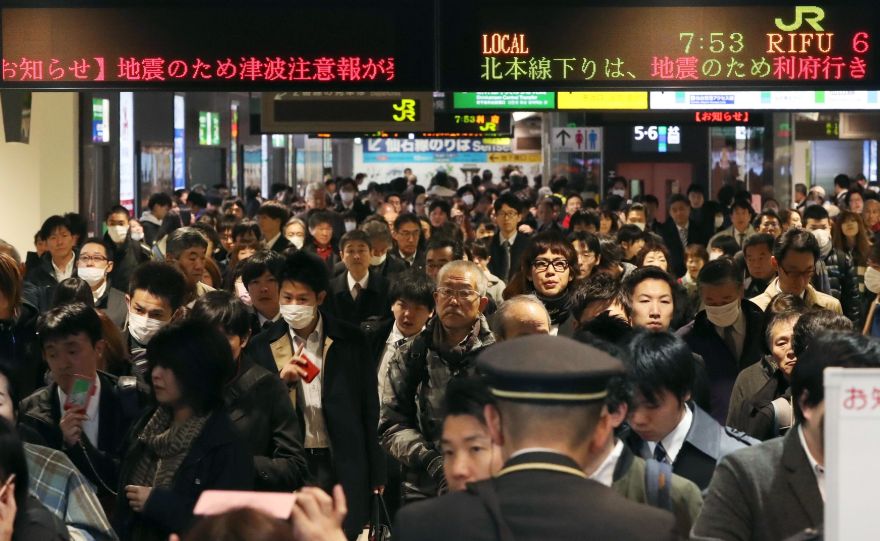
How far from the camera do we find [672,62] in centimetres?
844

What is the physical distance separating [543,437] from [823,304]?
553 centimetres

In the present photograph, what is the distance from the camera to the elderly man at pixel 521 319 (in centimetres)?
601

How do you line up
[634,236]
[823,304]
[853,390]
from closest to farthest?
[853,390] < [823,304] < [634,236]

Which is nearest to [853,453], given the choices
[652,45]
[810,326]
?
[810,326]

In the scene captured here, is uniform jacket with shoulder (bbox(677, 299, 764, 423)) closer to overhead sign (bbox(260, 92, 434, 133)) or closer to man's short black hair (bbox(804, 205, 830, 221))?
overhead sign (bbox(260, 92, 434, 133))

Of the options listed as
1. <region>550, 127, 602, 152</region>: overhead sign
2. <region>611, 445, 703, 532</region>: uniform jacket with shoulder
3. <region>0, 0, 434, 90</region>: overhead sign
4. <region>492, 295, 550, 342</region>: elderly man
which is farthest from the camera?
<region>550, 127, 602, 152</region>: overhead sign

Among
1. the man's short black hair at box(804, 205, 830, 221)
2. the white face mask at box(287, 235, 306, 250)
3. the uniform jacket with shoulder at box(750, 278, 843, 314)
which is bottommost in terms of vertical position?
the uniform jacket with shoulder at box(750, 278, 843, 314)

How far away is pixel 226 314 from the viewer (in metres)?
6.00

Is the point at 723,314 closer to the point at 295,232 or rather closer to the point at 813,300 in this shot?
the point at 813,300

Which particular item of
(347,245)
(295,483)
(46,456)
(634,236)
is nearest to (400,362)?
(295,483)

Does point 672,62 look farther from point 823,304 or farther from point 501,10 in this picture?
point 823,304

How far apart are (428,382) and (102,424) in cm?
129

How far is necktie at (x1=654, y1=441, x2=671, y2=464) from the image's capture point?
4277 millimetres

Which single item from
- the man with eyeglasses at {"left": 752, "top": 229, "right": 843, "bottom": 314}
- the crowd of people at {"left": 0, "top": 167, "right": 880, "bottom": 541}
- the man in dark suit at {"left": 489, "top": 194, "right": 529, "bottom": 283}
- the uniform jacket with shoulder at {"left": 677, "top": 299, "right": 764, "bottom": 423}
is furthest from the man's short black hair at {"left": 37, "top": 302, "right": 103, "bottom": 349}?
the man in dark suit at {"left": 489, "top": 194, "right": 529, "bottom": 283}
